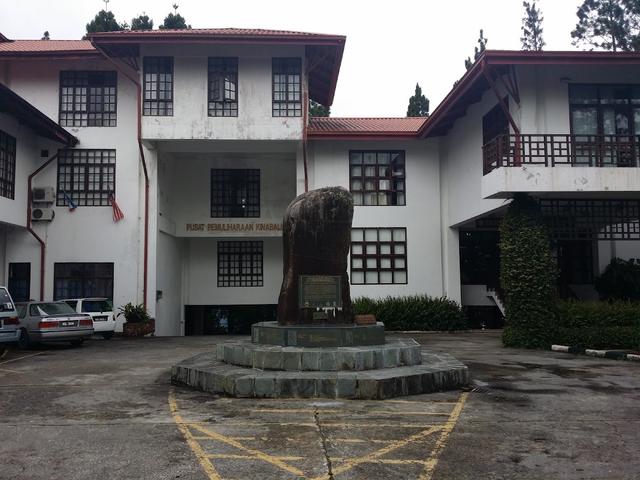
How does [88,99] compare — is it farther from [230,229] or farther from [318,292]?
[318,292]

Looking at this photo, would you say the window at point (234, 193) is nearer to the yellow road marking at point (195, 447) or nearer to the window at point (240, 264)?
the window at point (240, 264)

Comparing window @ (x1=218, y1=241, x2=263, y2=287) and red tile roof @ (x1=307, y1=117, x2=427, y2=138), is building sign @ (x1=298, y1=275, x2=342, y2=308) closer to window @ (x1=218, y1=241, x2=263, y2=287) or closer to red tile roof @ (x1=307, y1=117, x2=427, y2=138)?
red tile roof @ (x1=307, y1=117, x2=427, y2=138)

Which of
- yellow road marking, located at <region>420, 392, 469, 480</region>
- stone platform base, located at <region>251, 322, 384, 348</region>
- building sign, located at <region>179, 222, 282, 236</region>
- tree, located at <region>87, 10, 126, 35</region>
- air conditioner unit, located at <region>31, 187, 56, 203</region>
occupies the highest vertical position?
tree, located at <region>87, 10, 126, 35</region>

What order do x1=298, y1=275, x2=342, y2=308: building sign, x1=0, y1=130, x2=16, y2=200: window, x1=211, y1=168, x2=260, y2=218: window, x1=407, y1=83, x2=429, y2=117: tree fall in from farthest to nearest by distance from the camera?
x1=407, y1=83, x2=429, y2=117: tree
x1=211, y1=168, x2=260, y2=218: window
x1=0, y1=130, x2=16, y2=200: window
x1=298, y1=275, x2=342, y2=308: building sign

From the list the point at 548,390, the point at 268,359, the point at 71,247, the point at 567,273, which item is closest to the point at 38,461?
the point at 268,359

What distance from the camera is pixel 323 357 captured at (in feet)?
27.3

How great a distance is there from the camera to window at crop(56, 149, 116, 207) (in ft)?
65.1

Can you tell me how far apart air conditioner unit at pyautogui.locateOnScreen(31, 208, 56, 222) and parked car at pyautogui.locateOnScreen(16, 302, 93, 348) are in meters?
5.04

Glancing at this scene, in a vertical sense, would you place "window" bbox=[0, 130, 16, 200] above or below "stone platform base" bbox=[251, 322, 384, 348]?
above

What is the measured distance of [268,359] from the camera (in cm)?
849

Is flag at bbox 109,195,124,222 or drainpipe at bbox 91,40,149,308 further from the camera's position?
flag at bbox 109,195,124,222

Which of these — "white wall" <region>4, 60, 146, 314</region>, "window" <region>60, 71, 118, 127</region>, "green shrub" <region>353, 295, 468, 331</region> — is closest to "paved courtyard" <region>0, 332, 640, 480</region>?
"green shrub" <region>353, 295, 468, 331</region>

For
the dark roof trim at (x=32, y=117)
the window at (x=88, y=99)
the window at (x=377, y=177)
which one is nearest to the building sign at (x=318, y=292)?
the dark roof trim at (x=32, y=117)

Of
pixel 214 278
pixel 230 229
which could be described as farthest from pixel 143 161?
pixel 214 278
